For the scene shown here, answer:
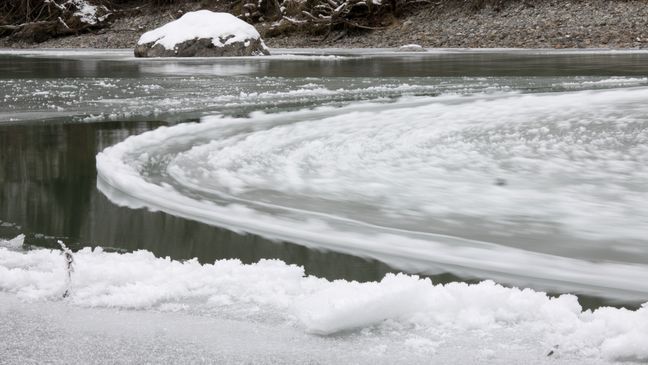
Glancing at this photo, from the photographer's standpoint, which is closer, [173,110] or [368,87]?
[173,110]

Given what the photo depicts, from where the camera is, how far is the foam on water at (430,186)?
111 inches

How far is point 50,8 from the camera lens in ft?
105

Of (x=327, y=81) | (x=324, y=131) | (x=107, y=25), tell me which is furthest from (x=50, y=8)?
(x=324, y=131)

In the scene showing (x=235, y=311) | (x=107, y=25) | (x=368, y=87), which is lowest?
(x=107, y=25)

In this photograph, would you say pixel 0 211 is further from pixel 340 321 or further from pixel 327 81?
pixel 327 81

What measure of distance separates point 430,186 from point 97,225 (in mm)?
1578

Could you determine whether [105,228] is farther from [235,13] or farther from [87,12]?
[87,12]

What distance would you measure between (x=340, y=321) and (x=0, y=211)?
2.11m

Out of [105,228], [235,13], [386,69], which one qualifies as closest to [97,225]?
[105,228]

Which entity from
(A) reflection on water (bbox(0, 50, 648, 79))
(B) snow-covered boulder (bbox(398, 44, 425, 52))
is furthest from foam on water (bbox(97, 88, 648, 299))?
(B) snow-covered boulder (bbox(398, 44, 425, 52))

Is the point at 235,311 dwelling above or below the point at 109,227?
above

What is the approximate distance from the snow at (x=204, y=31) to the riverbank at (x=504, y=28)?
6439 mm

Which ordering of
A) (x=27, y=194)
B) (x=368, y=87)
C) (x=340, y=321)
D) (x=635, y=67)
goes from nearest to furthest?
(x=340, y=321) → (x=27, y=194) → (x=368, y=87) → (x=635, y=67)

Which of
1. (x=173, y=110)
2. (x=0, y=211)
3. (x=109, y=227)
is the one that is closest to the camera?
(x=109, y=227)
